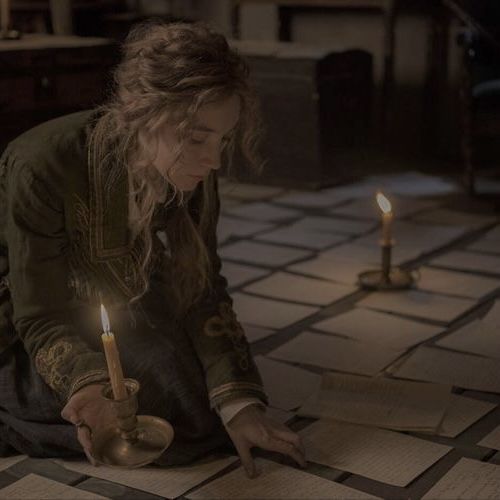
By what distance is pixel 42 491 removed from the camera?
6.44ft

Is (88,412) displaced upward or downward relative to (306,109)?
downward

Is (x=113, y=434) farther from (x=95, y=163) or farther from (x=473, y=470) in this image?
(x=473, y=470)

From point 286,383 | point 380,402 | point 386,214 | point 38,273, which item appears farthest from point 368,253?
point 38,273

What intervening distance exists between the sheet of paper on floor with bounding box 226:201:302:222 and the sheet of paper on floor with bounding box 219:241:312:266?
43 centimetres

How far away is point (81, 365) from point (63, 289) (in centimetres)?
18

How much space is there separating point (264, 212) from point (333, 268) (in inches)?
37.8

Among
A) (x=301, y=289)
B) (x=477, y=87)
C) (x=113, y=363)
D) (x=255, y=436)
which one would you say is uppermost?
(x=477, y=87)

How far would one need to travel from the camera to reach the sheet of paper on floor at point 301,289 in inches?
126

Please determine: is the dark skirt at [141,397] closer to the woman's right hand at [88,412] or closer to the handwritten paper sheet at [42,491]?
the handwritten paper sheet at [42,491]

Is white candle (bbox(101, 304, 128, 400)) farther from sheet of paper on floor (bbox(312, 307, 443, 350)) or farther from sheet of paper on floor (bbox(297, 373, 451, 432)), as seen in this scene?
sheet of paper on floor (bbox(312, 307, 443, 350))

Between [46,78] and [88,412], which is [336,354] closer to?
[88,412]

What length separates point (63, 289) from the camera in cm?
196

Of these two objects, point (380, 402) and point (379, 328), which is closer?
point (380, 402)

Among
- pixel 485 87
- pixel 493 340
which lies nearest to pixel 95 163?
pixel 493 340
